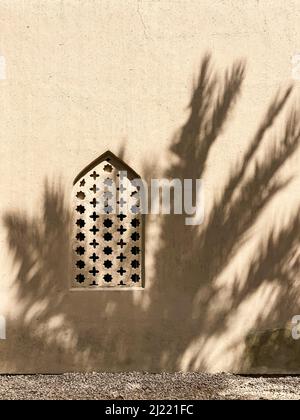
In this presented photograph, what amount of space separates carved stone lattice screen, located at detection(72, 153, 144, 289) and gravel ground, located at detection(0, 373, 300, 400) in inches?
41.1

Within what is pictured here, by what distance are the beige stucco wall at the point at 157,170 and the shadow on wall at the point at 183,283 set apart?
12 mm

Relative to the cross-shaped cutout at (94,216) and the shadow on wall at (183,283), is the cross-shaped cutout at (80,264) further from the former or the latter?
the cross-shaped cutout at (94,216)

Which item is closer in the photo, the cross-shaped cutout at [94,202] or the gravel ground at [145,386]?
the gravel ground at [145,386]

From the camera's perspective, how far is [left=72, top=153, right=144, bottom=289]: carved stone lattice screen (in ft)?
24.3

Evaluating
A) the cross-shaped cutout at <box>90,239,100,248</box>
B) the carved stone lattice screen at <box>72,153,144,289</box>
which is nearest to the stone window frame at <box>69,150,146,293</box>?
the carved stone lattice screen at <box>72,153,144,289</box>

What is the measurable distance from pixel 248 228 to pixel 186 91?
66.6 inches

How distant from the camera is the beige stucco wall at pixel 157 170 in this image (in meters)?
7.27

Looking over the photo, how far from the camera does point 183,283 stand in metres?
7.33

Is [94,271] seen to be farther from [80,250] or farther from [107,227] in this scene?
[107,227]

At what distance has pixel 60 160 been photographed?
23.9 feet

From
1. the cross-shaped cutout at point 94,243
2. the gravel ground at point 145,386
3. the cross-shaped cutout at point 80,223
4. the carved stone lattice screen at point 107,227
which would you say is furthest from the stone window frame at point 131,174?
the gravel ground at point 145,386

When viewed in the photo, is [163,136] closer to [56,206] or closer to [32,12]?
[56,206]

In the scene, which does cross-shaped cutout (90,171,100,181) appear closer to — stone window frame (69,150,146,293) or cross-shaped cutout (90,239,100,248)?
stone window frame (69,150,146,293)

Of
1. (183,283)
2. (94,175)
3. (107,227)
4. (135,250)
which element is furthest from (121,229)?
(183,283)
